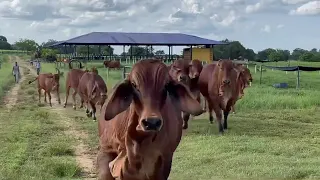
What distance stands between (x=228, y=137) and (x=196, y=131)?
138 cm

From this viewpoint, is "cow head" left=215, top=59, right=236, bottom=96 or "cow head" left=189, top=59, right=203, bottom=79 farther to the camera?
"cow head" left=189, top=59, right=203, bottom=79

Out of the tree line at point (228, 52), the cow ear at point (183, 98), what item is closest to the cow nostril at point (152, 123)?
the cow ear at point (183, 98)

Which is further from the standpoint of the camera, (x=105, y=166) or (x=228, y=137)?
(x=228, y=137)

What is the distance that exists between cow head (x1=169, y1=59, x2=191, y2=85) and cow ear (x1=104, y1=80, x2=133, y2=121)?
8.87 meters

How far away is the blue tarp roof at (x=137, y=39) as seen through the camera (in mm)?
46719

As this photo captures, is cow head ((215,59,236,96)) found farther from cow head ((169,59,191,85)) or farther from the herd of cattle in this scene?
the herd of cattle

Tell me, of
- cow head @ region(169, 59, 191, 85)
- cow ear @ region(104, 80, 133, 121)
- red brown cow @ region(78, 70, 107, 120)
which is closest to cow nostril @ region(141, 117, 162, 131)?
cow ear @ region(104, 80, 133, 121)

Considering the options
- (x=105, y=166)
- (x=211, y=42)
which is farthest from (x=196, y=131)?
(x=211, y=42)

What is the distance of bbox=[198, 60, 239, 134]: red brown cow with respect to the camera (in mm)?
12867

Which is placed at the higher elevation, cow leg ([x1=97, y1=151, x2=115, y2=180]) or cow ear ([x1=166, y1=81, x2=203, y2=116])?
cow ear ([x1=166, y1=81, x2=203, y2=116])

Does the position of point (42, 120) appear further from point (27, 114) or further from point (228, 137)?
point (228, 137)

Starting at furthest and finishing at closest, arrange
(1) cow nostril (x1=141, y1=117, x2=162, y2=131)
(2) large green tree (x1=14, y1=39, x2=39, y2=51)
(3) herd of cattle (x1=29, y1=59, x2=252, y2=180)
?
(2) large green tree (x1=14, y1=39, x2=39, y2=51)
(3) herd of cattle (x1=29, y1=59, x2=252, y2=180)
(1) cow nostril (x1=141, y1=117, x2=162, y2=131)

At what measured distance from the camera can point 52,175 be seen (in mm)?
8719

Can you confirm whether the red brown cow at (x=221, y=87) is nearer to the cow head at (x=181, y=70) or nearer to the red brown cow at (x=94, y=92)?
the cow head at (x=181, y=70)
